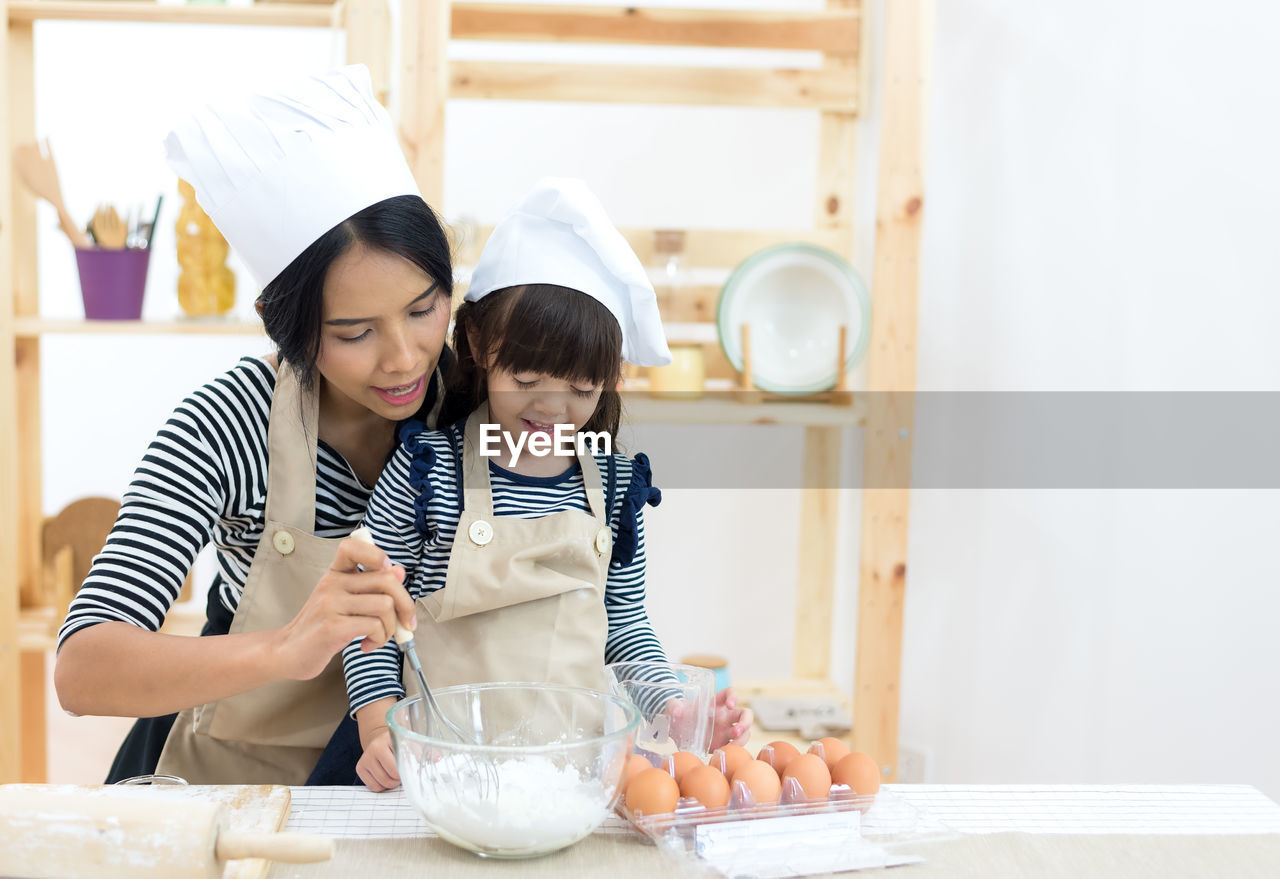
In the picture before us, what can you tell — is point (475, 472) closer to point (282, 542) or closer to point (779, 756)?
point (282, 542)

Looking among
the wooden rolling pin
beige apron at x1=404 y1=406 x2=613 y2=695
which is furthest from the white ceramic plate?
the wooden rolling pin

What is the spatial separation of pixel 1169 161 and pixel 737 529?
3.96 ft

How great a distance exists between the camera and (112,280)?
191 cm

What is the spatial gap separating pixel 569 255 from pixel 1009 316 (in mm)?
1103

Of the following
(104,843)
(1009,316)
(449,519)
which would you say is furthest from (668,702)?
(1009,316)

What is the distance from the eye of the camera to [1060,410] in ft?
6.17

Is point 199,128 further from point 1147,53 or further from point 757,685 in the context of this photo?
point 757,685

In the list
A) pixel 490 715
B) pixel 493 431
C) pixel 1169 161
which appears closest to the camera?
pixel 490 715

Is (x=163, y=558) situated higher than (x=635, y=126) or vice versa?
(x=635, y=126)

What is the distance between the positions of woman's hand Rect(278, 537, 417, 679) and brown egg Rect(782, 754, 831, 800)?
32cm

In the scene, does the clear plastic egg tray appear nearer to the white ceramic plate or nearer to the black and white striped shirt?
the black and white striped shirt

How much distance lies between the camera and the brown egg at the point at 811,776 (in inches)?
34.1

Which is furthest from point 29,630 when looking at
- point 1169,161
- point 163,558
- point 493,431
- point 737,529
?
point 1169,161

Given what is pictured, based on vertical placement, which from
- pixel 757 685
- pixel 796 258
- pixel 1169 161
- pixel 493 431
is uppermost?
pixel 1169 161
